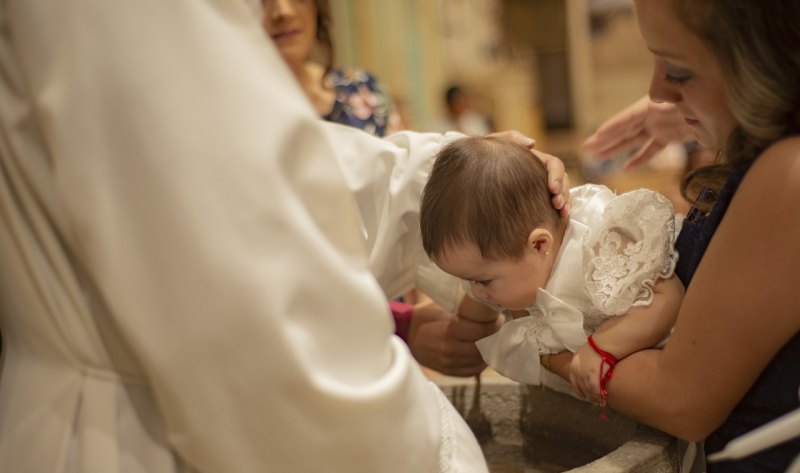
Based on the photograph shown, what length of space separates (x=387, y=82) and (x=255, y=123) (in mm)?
5704

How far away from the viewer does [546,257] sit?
4.07ft

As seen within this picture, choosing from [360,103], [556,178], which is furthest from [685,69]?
[360,103]

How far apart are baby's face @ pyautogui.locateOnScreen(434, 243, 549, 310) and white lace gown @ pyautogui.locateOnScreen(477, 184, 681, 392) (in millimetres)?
23

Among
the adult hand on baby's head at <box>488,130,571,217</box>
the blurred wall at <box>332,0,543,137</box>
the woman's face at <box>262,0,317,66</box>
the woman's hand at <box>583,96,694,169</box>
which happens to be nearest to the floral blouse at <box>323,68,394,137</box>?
the woman's face at <box>262,0,317,66</box>

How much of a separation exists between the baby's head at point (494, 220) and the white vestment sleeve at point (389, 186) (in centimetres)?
11

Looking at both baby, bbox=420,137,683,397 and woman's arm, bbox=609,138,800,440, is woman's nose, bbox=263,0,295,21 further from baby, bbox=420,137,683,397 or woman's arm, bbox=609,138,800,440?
woman's arm, bbox=609,138,800,440

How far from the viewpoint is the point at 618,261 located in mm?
1140

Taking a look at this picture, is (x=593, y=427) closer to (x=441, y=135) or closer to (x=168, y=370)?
(x=441, y=135)

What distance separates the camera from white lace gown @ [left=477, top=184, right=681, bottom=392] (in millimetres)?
1133

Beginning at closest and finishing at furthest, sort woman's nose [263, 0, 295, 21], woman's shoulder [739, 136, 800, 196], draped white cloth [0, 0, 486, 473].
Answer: draped white cloth [0, 0, 486, 473], woman's shoulder [739, 136, 800, 196], woman's nose [263, 0, 295, 21]

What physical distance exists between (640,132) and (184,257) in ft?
3.73

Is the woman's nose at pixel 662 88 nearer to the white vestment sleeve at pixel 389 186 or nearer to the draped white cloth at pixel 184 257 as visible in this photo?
the white vestment sleeve at pixel 389 186

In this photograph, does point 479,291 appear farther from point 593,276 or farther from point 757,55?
point 757,55

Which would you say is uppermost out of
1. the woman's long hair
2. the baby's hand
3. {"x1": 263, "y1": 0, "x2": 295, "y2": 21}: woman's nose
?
the woman's long hair
